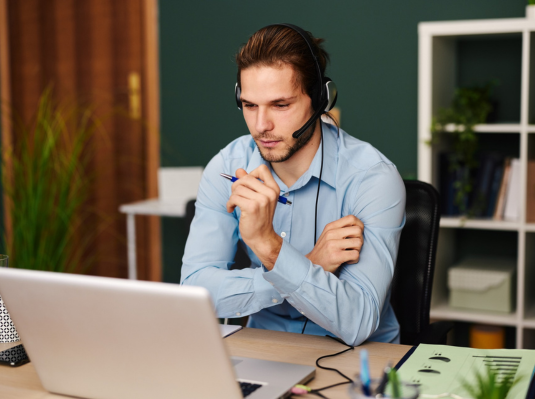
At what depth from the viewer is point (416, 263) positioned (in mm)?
1617

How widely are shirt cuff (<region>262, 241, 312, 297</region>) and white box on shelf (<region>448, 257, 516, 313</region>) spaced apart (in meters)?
1.48

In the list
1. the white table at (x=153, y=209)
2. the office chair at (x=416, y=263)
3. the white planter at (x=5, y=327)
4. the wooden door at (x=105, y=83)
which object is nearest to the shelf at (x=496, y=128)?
the office chair at (x=416, y=263)

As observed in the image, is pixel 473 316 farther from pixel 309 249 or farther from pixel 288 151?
pixel 288 151

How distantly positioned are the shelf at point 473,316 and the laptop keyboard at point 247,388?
175cm

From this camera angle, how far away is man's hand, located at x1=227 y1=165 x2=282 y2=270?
1279 millimetres

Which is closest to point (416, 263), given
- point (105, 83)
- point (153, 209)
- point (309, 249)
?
point (309, 249)

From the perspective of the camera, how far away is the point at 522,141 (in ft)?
8.01

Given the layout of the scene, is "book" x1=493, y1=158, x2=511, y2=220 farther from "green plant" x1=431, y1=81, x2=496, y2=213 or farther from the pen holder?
the pen holder

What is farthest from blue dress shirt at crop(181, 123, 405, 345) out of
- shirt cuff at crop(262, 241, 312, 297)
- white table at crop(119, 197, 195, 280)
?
white table at crop(119, 197, 195, 280)

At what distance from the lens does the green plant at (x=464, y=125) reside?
99.3 inches

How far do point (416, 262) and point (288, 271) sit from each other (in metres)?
0.48

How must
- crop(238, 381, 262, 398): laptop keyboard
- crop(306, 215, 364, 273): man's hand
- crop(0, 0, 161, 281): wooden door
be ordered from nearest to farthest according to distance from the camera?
crop(238, 381, 262, 398): laptop keyboard < crop(306, 215, 364, 273): man's hand < crop(0, 0, 161, 281): wooden door

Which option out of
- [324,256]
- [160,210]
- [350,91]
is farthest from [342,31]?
[324,256]

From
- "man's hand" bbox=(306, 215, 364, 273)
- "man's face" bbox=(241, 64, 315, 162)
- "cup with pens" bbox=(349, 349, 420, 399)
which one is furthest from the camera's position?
"man's face" bbox=(241, 64, 315, 162)
